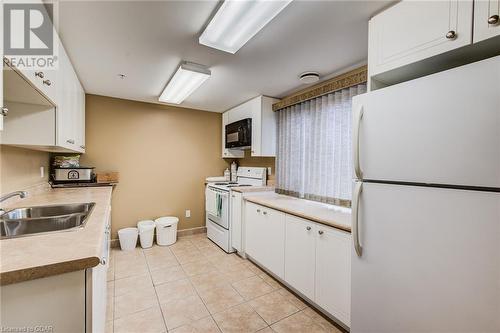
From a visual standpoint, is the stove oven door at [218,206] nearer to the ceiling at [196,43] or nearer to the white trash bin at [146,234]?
the white trash bin at [146,234]

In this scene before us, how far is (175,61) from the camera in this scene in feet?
6.84

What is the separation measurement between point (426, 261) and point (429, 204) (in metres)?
0.28

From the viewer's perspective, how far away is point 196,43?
1.76 metres

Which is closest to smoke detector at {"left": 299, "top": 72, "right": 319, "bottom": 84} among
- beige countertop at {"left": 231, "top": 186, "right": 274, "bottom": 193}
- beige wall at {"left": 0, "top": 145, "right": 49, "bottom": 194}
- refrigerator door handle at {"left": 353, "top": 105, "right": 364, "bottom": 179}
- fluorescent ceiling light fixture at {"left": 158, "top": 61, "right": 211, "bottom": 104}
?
fluorescent ceiling light fixture at {"left": 158, "top": 61, "right": 211, "bottom": 104}

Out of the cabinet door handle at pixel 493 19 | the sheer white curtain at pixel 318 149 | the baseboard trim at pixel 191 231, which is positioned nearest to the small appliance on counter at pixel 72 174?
the baseboard trim at pixel 191 231

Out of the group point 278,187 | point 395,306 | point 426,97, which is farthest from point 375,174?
point 278,187

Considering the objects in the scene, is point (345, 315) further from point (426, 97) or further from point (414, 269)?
point (426, 97)

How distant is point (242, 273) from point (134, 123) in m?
2.72

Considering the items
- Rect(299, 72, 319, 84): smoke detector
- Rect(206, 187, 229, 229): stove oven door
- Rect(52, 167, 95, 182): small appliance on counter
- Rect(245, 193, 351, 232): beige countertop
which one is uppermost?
Rect(299, 72, 319, 84): smoke detector

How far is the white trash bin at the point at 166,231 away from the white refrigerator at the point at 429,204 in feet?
9.07

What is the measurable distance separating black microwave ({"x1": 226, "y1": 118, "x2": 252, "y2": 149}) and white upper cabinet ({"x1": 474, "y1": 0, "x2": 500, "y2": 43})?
245cm

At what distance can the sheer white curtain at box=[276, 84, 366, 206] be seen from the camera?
7.38ft

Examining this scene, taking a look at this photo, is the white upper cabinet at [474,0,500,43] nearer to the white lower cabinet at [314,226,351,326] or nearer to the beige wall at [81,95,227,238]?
the white lower cabinet at [314,226,351,326]

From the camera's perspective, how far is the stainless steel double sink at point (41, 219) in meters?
1.35
